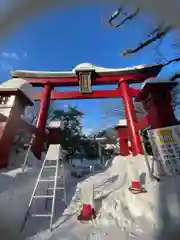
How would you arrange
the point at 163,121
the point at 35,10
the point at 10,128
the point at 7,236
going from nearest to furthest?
1. the point at 35,10
2. the point at 7,236
3. the point at 10,128
4. the point at 163,121

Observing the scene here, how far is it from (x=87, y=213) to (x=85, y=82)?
17.8ft

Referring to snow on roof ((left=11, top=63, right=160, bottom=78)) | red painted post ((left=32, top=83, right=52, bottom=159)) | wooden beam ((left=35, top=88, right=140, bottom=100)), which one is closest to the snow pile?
red painted post ((left=32, top=83, right=52, bottom=159))

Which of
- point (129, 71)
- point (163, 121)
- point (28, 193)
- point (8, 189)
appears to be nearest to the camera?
point (8, 189)

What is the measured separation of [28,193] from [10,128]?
133cm

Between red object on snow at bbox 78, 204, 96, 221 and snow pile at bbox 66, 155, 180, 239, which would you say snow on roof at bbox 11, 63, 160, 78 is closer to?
snow pile at bbox 66, 155, 180, 239

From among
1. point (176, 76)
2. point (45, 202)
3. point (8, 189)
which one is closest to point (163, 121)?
point (176, 76)

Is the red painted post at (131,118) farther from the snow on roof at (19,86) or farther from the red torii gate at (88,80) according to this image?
the snow on roof at (19,86)

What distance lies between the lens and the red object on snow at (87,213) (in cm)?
315

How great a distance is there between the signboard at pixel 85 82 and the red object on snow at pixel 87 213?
5.19 metres

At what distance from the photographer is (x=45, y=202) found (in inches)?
149

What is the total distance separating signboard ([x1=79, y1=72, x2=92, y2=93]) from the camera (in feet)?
25.6

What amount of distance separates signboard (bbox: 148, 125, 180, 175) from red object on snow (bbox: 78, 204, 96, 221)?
5.37ft

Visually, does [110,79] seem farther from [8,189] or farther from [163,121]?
[8,189]

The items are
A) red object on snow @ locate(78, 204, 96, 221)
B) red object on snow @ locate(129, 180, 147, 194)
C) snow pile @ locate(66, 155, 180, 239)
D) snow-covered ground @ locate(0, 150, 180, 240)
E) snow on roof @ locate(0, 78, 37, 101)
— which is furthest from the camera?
snow on roof @ locate(0, 78, 37, 101)
